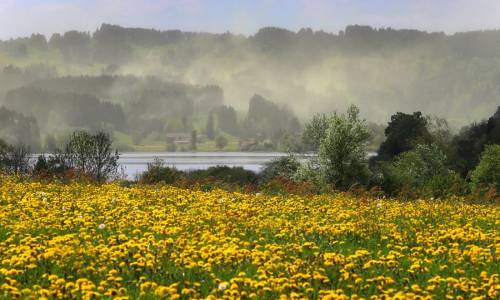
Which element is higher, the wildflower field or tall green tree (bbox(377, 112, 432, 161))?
tall green tree (bbox(377, 112, 432, 161))

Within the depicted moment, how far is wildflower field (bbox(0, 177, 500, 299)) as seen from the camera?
33.0 feet

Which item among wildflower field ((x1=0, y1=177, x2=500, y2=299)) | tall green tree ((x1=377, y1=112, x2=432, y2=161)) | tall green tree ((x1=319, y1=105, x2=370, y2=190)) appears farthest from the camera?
tall green tree ((x1=377, y1=112, x2=432, y2=161))

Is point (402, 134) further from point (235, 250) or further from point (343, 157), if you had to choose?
point (235, 250)

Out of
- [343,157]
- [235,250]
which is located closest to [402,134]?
[343,157]

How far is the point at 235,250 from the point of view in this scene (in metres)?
11.8

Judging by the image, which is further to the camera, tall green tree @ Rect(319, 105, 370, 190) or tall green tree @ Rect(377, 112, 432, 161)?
tall green tree @ Rect(377, 112, 432, 161)

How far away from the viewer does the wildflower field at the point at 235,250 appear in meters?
10.1

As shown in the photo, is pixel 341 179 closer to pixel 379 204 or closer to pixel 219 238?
pixel 379 204

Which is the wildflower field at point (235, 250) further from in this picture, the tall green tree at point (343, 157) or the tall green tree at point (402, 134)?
the tall green tree at point (402, 134)

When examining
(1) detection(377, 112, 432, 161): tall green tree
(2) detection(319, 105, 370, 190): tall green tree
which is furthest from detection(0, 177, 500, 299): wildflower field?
(1) detection(377, 112, 432, 161): tall green tree

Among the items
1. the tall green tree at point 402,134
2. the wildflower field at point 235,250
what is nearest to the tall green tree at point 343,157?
the wildflower field at point 235,250

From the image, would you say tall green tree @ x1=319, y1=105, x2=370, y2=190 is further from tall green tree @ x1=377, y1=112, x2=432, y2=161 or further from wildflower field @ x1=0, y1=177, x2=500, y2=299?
tall green tree @ x1=377, y1=112, x2=432, y2=161

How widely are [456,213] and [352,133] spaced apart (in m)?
22.7

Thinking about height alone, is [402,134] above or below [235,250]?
above
